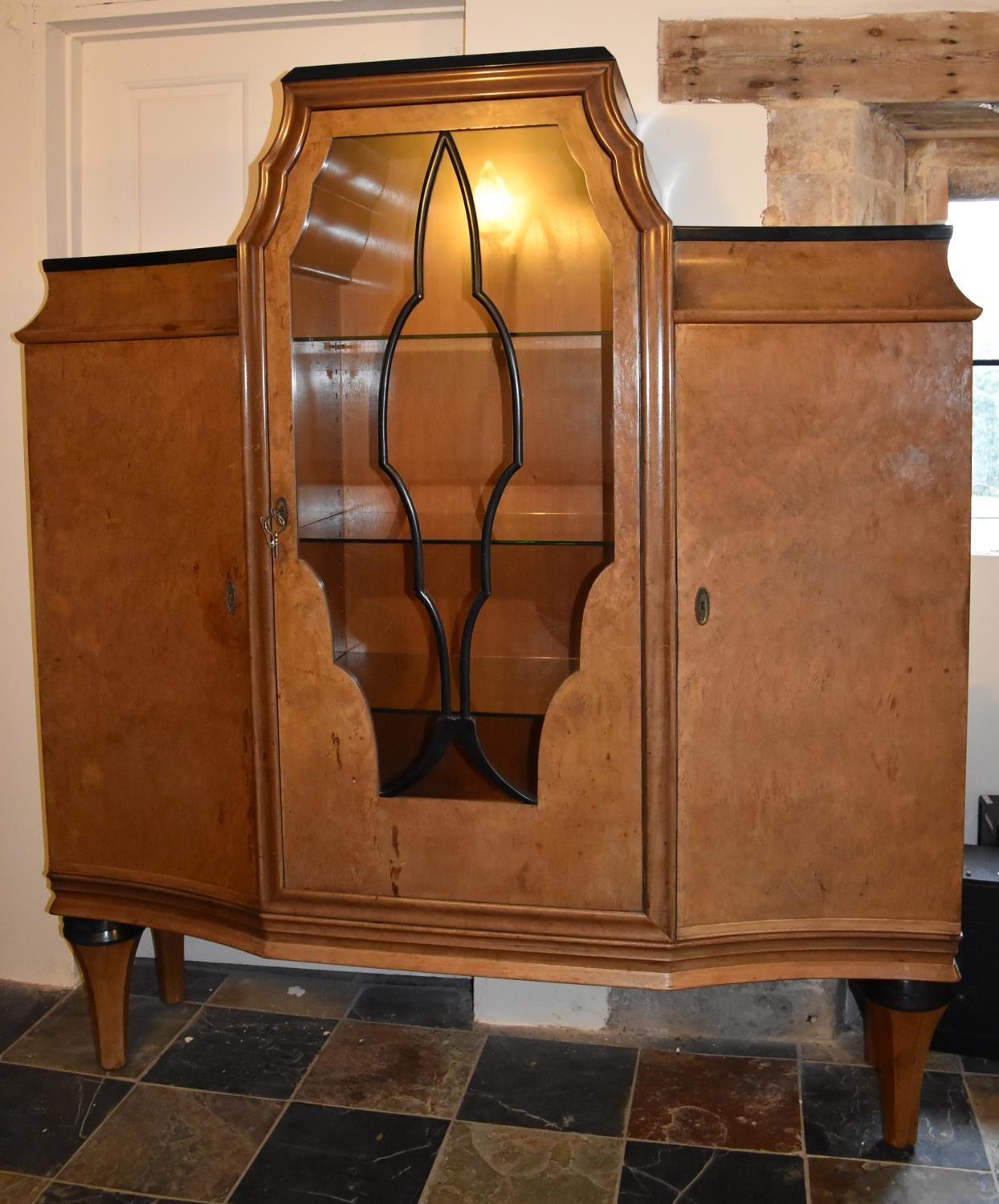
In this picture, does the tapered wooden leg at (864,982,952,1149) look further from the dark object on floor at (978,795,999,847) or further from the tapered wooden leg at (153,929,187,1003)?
the tapered wooden leg at (153,929,187,1003)

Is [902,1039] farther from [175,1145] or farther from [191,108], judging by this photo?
[191,108]

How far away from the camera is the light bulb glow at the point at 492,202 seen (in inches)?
80.8

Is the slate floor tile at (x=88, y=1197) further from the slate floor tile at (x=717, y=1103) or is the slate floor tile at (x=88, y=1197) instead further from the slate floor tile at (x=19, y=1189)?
the slate floor tile at (x=717, y=1103)

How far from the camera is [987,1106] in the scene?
231cm

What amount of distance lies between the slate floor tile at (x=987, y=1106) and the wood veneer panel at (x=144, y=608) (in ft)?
4.50

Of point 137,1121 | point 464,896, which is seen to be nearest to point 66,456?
point 464,896

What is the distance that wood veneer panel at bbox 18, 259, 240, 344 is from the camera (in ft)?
6.91

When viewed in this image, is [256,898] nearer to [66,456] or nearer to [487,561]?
[487,561]

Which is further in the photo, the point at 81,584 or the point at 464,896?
the point at 81,584

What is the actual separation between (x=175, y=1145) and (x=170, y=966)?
1.84 ft

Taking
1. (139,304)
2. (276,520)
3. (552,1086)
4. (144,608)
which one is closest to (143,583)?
Result: (144,608)

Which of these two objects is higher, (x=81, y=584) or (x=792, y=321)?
(x=792, y=321)

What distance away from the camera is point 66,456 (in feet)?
7.44

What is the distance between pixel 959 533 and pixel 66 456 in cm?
156
